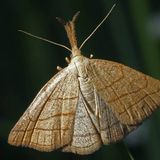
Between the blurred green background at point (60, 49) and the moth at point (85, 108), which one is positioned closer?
the moth at point (85, 108)

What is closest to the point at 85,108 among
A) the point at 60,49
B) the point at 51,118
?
the point at 51,118

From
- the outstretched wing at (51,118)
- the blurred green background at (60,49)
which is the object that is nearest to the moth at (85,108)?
the outstretched wing at (51,118)

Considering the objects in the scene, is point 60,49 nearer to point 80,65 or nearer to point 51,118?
point 80,65

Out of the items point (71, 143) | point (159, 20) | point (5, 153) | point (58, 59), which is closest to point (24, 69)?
point (58, 59)

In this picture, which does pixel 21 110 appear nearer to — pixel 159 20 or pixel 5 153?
pixel 5 153

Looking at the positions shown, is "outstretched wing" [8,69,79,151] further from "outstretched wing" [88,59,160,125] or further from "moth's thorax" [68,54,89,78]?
"outstretched wing" [88,59,160,125]

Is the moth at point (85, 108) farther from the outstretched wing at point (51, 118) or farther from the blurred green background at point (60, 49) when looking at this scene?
the blurred green background at point (60, 49)
